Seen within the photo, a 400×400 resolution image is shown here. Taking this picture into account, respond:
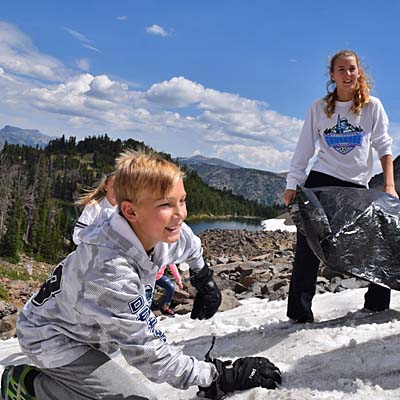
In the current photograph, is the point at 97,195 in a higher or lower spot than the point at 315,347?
higher

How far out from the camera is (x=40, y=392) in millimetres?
3252

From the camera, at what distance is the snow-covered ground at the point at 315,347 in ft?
11.5

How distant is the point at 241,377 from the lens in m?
3.46

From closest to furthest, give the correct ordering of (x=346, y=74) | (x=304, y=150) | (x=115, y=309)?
1. (x=115, y=309)
2. (x=346, y=74)
3. (x=304, y=150)

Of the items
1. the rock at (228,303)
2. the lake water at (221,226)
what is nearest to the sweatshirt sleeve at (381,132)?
the rock at (228,303)

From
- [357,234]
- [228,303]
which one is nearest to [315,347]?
[357,234]

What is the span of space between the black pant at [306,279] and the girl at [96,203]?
6.81ft

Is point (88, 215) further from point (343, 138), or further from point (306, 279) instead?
point (343, 138)

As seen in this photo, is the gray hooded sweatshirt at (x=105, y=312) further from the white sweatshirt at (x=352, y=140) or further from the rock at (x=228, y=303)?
the rock at (x=228, y=303)

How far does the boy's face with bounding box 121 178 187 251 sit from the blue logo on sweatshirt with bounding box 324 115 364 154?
230 cm

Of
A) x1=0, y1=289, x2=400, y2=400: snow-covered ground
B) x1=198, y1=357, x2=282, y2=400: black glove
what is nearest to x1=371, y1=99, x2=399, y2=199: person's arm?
x1=0, y1=289, x2=400, y2=400: snow-covered ground

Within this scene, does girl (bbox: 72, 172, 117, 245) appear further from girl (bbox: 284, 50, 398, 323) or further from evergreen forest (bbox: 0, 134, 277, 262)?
girl (bbox: 284, 50, 398, 323)

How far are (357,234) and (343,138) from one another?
3.71ft

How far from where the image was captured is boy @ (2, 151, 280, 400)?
291 cm
